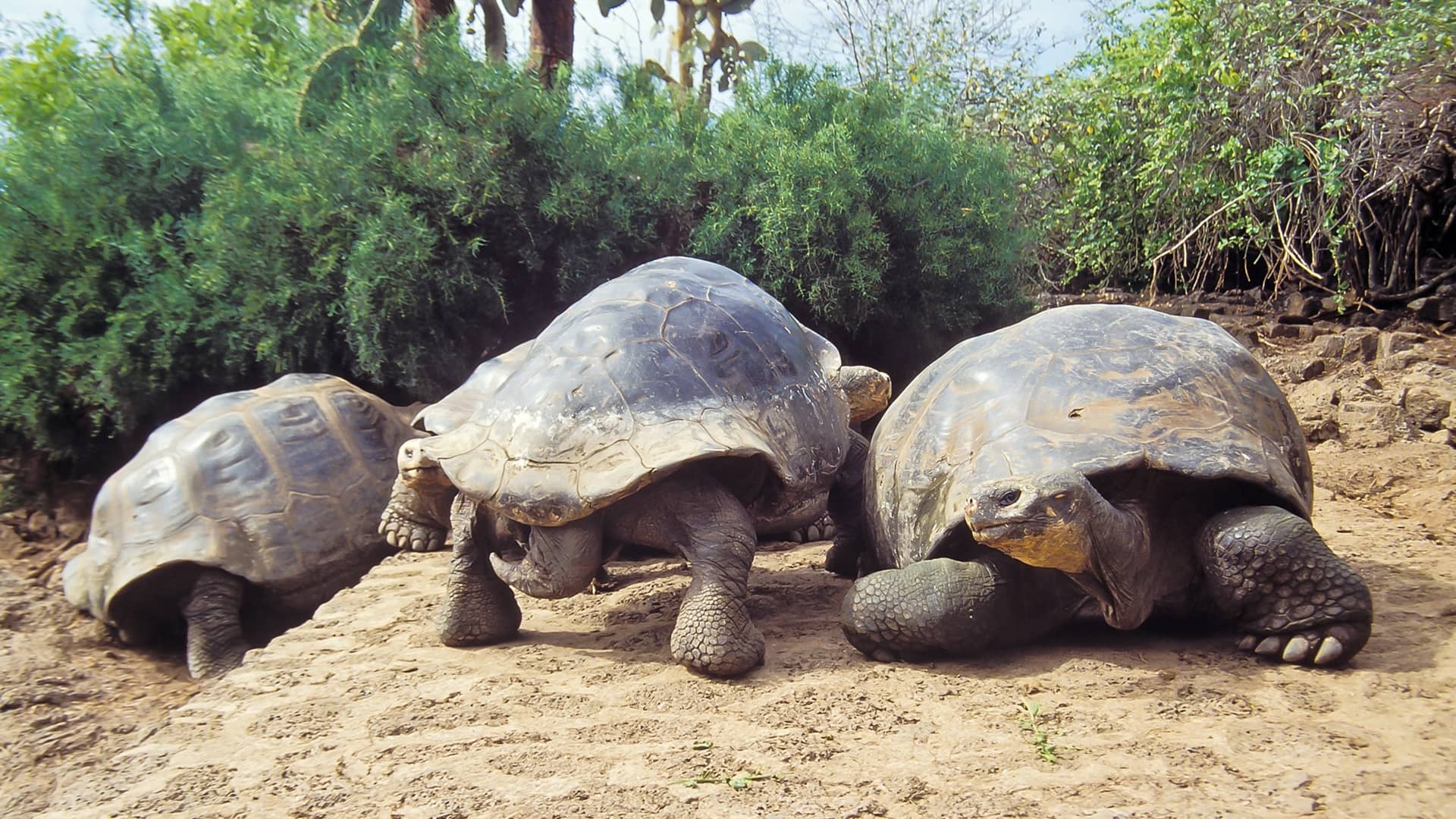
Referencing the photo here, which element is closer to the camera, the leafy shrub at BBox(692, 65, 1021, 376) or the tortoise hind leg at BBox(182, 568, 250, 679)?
the tortoise hind leg at BBox(182, 568, 250, 679)

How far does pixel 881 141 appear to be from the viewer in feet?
21.6

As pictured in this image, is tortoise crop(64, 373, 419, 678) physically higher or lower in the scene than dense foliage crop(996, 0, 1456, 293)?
lower

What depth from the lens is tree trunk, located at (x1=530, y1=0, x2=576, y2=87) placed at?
8070 millimetres

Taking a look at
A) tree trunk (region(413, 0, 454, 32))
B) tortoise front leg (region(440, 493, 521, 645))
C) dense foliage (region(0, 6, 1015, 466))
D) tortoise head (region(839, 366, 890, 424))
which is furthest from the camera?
tree trunk (region(413, 0, 454, 32))

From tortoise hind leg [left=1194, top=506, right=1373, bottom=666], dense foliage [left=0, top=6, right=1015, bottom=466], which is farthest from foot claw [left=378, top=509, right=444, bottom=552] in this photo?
tortoise hind leg [left=1194, top=506, right=1373, bottom=666]

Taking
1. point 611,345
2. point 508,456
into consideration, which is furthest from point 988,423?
point 508,456

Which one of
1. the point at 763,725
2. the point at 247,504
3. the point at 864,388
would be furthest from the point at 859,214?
the point at 763,725

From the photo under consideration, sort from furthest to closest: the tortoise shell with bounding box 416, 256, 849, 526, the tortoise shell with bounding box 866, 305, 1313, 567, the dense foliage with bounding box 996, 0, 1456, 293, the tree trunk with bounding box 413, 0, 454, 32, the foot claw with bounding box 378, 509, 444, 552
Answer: the tree trunk with bounding box 413, 0, 454, 32, the dense foliage with bounding box 996, 0, 1456, 293, the foot claw with bounding box 378, 509, 444, 552, the tortoise shell with bounding box 416, 256, 849, 526, the tortoise shell with bounding box 866, 305, 1313, 567

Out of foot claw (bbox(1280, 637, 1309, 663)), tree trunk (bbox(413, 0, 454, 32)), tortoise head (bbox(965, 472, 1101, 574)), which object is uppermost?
tree trunk (bbox(413, 0, 454, 32))

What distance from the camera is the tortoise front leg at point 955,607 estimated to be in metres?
2.73

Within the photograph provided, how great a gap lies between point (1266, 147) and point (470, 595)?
7.83 m

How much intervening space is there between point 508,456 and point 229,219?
13.0 feet

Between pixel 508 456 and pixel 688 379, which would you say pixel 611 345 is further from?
pixel 508 456

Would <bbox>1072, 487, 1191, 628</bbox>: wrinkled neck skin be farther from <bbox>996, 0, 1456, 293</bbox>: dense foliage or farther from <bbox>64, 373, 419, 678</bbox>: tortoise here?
<bbox>996, 0, 1456, 293</bbox>: dense foliage
